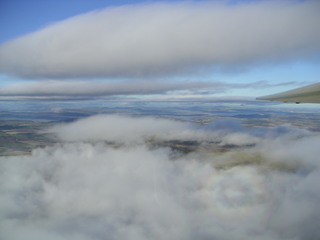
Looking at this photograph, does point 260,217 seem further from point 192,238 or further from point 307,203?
point 192,238

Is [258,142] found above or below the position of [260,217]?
above

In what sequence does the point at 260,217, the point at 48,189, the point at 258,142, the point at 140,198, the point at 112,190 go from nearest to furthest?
the point at 260,217
the point at 258,142
the point at 48,189
the point at 140,198
the point at 112,190

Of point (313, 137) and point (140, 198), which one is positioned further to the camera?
point (140, 198)

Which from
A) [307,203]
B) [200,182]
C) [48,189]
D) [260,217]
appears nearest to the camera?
[307,203]

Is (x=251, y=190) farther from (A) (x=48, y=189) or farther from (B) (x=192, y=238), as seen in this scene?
(A) (x=48, y=189)

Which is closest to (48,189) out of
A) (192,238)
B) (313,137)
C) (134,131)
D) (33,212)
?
(33,212)

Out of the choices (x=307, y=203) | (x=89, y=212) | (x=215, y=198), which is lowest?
(x=89, y=212)

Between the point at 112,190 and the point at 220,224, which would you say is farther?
the point at 112,190

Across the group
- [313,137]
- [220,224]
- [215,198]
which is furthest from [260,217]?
[313,137]

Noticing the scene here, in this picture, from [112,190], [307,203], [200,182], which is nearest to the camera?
[307,203]
